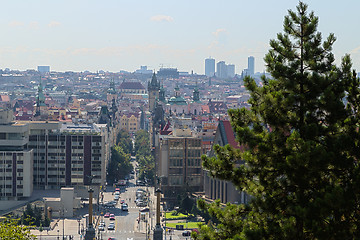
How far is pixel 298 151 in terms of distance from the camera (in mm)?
19828

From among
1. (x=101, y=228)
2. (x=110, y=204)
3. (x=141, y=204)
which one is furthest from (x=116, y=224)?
(x=141, y=204)

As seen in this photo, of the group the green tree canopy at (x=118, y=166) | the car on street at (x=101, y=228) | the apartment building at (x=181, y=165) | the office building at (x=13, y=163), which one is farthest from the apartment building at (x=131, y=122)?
the car on street at (x=101, y=228)

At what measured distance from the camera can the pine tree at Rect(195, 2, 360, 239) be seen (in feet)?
63.6

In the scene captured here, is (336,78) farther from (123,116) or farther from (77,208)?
(123,116)

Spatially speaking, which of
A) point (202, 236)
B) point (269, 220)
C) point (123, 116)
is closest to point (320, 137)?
point (269, 220)

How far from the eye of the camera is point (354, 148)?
66.1ft

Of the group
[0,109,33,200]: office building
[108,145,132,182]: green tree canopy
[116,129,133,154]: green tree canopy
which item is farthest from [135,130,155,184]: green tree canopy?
[0,109,33,200]: office building

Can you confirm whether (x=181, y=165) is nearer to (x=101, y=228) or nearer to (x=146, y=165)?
(x=101, y=228)

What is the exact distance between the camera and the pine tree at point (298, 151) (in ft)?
63.6

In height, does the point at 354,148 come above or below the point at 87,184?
above

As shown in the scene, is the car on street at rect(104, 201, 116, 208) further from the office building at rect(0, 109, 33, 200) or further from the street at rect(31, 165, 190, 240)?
the office building at rect(0, 109, 33, 200)

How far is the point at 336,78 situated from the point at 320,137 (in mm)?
1727

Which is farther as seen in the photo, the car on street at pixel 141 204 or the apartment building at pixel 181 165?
the apartment building at pixel 181 165

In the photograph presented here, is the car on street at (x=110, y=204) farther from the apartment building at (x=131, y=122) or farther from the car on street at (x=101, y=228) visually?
the apartment building at (x=131, y=122)
